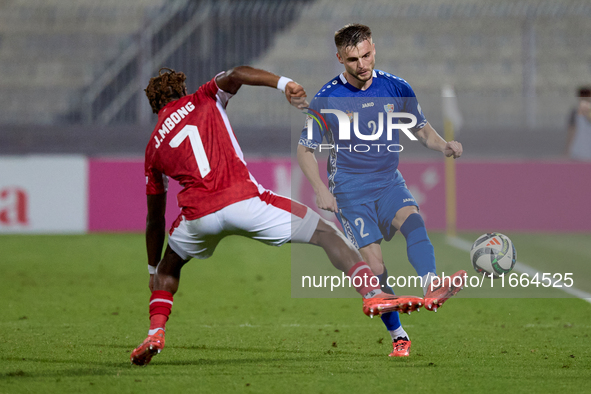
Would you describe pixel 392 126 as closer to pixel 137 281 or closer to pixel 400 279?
pixel 400 279

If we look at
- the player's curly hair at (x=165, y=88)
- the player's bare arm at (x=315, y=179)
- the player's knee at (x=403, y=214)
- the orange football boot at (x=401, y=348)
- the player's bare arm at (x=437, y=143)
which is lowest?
the orange football boot at (x=401, y=348)

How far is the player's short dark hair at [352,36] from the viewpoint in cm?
460

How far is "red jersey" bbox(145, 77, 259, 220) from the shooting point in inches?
A: 172

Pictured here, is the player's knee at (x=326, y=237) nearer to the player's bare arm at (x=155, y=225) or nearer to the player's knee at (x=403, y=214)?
the player's knee at (x=403, y=214)

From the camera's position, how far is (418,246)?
4.84 meters

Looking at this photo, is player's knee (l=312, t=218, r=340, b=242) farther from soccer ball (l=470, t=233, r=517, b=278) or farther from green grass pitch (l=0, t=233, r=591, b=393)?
soccer ball (l=470, t=233, r=517, b=278)

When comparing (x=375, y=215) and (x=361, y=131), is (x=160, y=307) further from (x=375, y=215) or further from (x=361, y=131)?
(x=361, y=131)

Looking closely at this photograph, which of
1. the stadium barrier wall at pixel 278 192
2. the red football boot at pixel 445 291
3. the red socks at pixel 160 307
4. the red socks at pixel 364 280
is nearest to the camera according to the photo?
the red socks at pixel 364 280

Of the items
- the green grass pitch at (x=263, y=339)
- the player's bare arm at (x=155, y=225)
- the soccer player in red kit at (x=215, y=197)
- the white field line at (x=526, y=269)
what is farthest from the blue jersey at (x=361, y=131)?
the white field line at (x=526, y=269)

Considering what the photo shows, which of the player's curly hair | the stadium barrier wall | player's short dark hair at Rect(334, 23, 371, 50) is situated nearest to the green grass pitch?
player's short dark hair at Rect(334, 23, 371, 50)

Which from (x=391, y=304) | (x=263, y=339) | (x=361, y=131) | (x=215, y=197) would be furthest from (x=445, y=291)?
(x=263, y=339)

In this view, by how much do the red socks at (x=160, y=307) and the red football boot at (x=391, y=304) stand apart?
46.3 inches

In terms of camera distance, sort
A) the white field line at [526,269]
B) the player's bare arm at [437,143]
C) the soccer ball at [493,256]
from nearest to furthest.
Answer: the player's bare arm at [437,143] < the soccer ball at [493,256] < the white field line at [526,269]

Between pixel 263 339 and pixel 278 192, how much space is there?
7.63 meters
